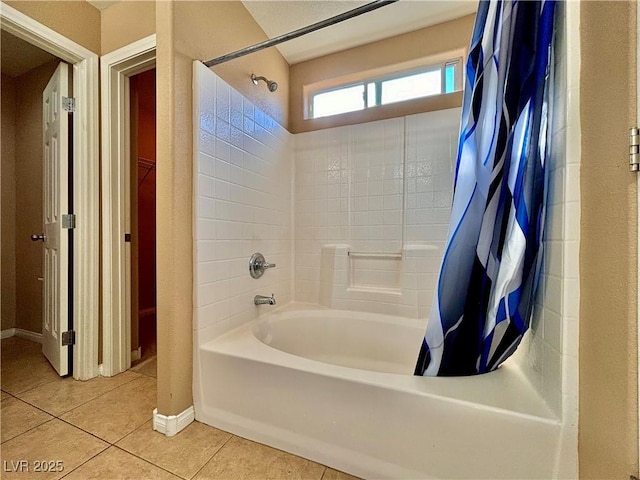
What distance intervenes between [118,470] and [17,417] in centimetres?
76

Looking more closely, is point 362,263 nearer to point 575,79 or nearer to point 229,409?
point 229,409

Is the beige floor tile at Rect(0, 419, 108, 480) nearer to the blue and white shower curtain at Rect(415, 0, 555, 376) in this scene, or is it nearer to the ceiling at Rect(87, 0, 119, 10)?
the blue and white shower curtain at Rect(415, 0, 555, 376)

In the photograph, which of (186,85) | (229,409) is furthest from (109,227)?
(229,409)

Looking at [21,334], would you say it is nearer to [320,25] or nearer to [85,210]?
[85,210]

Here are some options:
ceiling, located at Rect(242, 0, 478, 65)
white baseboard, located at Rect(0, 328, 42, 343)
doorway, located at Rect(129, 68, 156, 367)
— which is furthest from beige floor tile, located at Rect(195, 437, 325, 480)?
ceiling, located at Rect(242, 0, 478, 65)

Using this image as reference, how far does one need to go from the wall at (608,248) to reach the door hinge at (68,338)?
7.98 feet

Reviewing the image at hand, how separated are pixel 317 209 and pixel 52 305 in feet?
6.18

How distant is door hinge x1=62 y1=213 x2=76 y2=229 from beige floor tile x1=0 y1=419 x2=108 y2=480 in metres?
1.05

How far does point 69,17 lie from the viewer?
1.60 m

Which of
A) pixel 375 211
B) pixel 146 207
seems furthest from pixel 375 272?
pixel 146 207

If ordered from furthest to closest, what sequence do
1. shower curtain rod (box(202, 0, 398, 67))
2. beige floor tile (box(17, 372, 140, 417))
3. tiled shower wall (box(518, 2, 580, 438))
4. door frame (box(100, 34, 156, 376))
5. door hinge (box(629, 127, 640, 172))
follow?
door frame (box(100, 34, 156, 376)), beige floor tile (box(17, 372, 140, 417)), shower curtain rod (box(202, 0, 398, 67)), tiled shower wall (box(518, 2, 580, 438)), door hinge (box(629, 127, 640, 172))

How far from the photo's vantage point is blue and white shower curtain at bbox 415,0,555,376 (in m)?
0.87

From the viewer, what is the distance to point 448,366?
105 cm

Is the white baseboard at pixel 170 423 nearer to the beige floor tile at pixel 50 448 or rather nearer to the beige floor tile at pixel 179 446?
the beige floor tile at pixel 179 446
